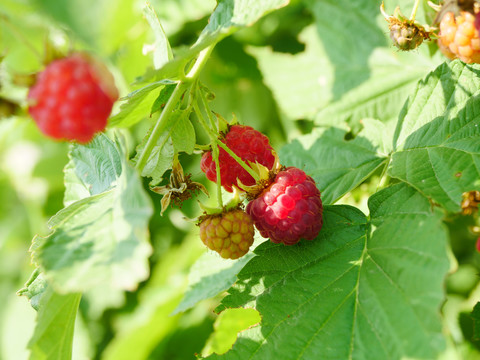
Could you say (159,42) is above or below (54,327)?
above

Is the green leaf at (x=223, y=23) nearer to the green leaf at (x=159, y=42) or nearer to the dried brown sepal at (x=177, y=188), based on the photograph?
the green leaf at (x=159, y=42)

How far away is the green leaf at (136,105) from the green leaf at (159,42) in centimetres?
15

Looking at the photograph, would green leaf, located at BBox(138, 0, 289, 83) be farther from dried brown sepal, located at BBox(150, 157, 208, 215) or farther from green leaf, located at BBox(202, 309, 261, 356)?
green leaf, located at BBox(202, 309, 261, 356)

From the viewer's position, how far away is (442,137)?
5.58 ft

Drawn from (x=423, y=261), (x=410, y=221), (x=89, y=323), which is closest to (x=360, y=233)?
(x=410, y=221)

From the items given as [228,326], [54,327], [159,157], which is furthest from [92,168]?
[228,326]

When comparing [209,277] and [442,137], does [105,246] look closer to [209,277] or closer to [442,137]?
[209,277]

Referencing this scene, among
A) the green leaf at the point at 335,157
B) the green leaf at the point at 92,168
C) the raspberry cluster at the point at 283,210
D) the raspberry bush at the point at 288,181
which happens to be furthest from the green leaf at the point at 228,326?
the green leaf at the point at 92,168

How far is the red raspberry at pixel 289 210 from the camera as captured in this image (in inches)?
60.6

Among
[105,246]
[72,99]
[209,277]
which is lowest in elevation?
[209,277]

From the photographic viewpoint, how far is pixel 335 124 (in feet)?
7.73

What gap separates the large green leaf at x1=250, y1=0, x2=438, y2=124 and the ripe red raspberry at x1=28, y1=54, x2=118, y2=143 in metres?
1.42

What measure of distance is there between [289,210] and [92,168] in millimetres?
758

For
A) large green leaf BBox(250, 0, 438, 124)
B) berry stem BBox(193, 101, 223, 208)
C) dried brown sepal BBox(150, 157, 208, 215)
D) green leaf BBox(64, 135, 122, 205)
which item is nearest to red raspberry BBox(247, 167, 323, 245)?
berry stem BBox(193, 101, 223, 208)
